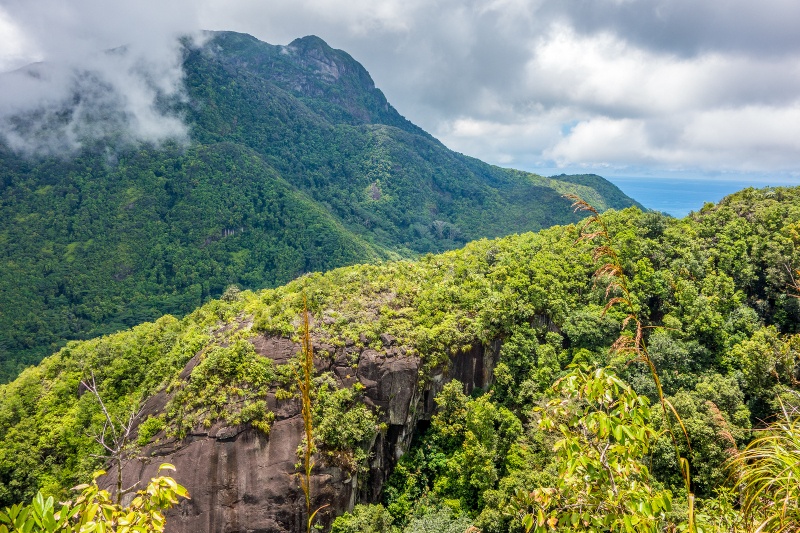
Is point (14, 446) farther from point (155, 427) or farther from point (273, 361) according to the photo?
point (273, 361)

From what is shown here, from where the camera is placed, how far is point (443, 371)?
30.2m

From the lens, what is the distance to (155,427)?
24.3 m

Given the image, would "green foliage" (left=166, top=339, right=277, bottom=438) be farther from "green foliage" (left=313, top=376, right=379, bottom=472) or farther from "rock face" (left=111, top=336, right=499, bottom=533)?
"green foliage" (left=313, top=376, right=379, bottom=472)

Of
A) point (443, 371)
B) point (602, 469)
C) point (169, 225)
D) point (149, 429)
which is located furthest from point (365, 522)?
point (169, 225)

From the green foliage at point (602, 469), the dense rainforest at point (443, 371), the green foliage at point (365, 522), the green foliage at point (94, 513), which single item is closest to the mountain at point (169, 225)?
the dense rainforest at point (443, 371)

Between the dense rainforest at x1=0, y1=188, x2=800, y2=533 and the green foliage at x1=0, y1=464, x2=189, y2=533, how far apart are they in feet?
61.9

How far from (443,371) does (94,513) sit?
28.0m

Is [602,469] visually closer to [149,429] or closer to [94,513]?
[94,513]

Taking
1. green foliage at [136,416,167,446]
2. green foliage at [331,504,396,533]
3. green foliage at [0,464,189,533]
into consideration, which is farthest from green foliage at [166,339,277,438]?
green foliage at [0,464,189,533]

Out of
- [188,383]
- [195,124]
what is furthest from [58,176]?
[188,383]

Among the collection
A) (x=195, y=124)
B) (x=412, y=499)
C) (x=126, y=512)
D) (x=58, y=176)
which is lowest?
(x=412, y=499)

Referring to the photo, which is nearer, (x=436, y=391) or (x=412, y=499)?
(x=412, y=499)

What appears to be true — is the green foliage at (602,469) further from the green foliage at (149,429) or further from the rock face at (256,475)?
the green foliage at (149,429)

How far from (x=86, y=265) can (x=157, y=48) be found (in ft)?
427
